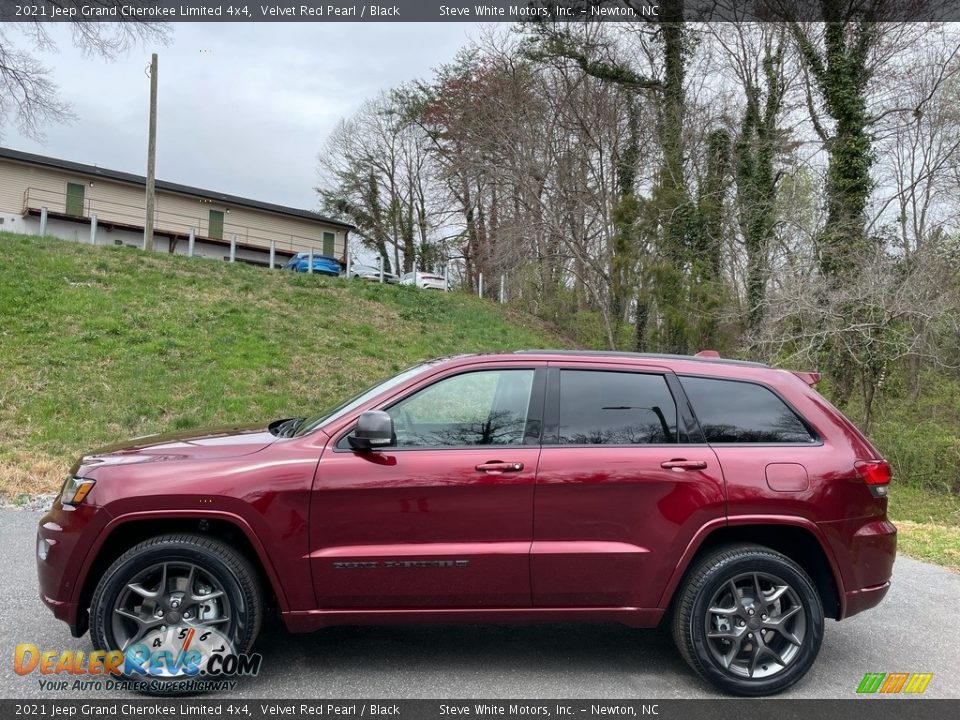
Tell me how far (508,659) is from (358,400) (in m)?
1.68

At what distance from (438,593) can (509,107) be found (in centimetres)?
1971

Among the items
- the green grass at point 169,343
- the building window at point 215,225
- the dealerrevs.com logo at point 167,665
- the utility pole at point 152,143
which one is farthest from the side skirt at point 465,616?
the building window at point 215,225

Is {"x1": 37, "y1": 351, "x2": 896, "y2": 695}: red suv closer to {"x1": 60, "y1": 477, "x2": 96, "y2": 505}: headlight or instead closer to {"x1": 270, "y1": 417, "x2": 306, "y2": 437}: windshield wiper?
{"x1": 60, "y1": 477, "x2": 96, "y2": 505}: headlight

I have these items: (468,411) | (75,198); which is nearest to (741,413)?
(468,411)

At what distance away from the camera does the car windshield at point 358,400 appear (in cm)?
366

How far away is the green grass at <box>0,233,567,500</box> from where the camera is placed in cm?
998

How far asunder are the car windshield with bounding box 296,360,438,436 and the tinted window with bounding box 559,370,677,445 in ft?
2.73

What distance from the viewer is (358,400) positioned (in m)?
3.78

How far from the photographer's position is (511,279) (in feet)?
80.0

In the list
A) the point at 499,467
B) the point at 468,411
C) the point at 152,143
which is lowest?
the point at 499,467

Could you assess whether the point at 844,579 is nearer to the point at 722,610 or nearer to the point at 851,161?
the point at 722,610

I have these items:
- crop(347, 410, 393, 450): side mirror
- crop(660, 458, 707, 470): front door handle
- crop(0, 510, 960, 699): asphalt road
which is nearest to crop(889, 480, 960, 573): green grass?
crop(0, 510, 960, 699): asphalt road

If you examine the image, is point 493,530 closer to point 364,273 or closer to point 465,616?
point 465,616

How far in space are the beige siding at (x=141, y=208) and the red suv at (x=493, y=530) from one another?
32951 mm
